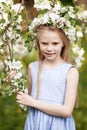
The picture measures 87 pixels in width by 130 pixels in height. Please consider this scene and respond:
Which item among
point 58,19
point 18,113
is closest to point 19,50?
point 18,113

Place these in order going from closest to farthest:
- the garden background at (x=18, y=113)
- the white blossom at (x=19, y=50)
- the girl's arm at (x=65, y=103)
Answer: the girl's arm at (x=65, y=103)
the white blossom at (x=19, y=50)
the garden background at (x=18, y=113)

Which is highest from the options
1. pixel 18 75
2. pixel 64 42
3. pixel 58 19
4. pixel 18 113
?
pixel 58 19

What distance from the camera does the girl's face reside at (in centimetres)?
307

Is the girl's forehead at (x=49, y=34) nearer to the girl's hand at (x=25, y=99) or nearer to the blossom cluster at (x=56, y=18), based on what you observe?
the blossom cluster at (x=56, y=18)

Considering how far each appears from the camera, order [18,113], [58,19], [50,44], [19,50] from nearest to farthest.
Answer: [50,44], [58,19], [19,50], [18,113]

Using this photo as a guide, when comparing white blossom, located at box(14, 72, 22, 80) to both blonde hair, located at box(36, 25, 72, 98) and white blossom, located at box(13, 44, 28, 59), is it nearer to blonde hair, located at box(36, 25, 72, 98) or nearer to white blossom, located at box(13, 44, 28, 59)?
blonde hair, located at box(36, 25, 72, 98)

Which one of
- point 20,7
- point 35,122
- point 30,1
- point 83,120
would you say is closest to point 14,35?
point 20,7

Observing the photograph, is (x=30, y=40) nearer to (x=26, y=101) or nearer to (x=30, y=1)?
(x=26, y=101)

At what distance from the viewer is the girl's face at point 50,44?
3072 mm

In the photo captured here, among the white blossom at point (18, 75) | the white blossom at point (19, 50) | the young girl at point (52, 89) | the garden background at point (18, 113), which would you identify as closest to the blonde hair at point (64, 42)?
the young girl at point (52, 89)

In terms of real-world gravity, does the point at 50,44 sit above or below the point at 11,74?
above

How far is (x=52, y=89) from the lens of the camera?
3.12 metres

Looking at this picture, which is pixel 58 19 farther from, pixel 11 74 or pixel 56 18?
pixel 11 74

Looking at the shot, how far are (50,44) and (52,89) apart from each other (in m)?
0.27
